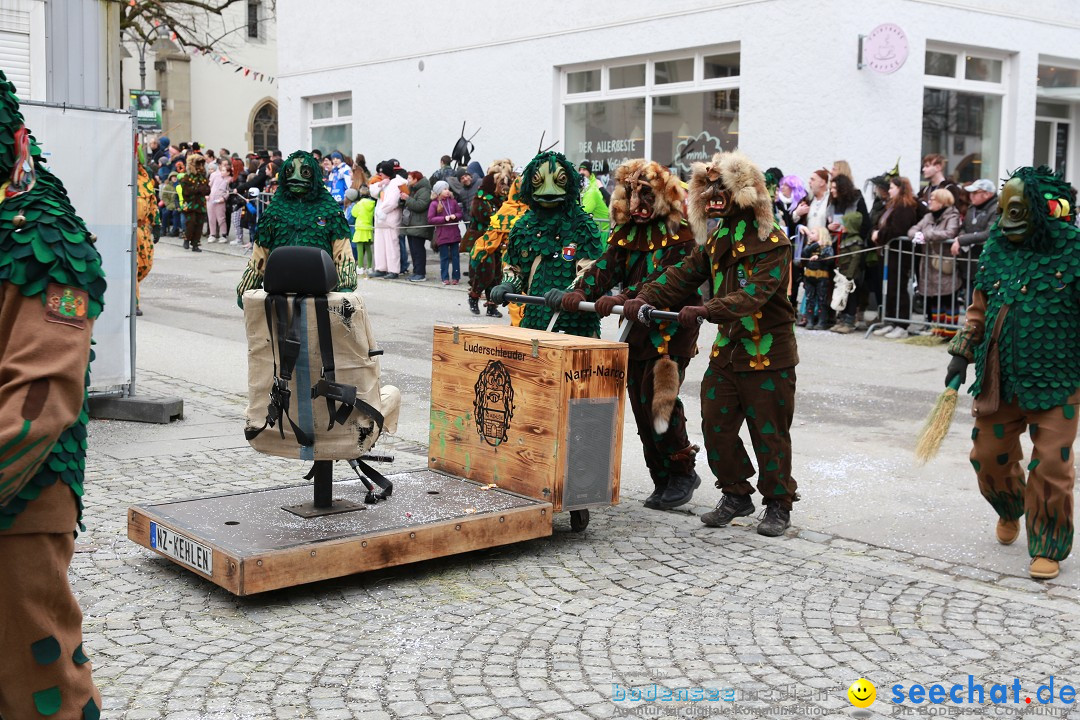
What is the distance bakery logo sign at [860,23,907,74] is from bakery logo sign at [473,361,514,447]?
1223cm

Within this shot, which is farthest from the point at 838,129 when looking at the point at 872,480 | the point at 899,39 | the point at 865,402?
the point at 872,480

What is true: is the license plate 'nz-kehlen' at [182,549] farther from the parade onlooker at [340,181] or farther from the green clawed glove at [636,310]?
the parade onlooker at [340,181]

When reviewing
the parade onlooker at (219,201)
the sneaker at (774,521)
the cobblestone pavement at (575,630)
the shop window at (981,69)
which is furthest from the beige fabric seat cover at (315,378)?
the parade onlooker at (219,201)

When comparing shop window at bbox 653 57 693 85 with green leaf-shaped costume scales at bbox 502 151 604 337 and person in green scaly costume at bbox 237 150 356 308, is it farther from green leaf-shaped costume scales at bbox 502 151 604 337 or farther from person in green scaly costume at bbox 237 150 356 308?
green leaf-shaped costume scales at bbox 502 151 604 337

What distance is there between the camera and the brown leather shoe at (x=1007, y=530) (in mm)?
6363

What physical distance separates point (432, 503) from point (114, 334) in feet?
14.1

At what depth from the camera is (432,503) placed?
20.2ft

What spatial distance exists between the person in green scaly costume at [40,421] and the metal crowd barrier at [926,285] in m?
11.7

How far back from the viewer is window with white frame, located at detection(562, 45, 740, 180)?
18.7m

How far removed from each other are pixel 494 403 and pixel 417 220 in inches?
532

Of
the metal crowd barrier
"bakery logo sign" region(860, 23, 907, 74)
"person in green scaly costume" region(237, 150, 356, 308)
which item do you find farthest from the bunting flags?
"person in green scaly costume" region(237, 150, 356, 308)

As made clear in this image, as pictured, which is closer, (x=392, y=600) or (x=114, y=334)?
(x=392, y=600)

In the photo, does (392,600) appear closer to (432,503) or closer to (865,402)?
(432,503)

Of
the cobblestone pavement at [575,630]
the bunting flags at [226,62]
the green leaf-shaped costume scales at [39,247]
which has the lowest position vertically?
Answer: the cobblestone pavement at [575,630]
